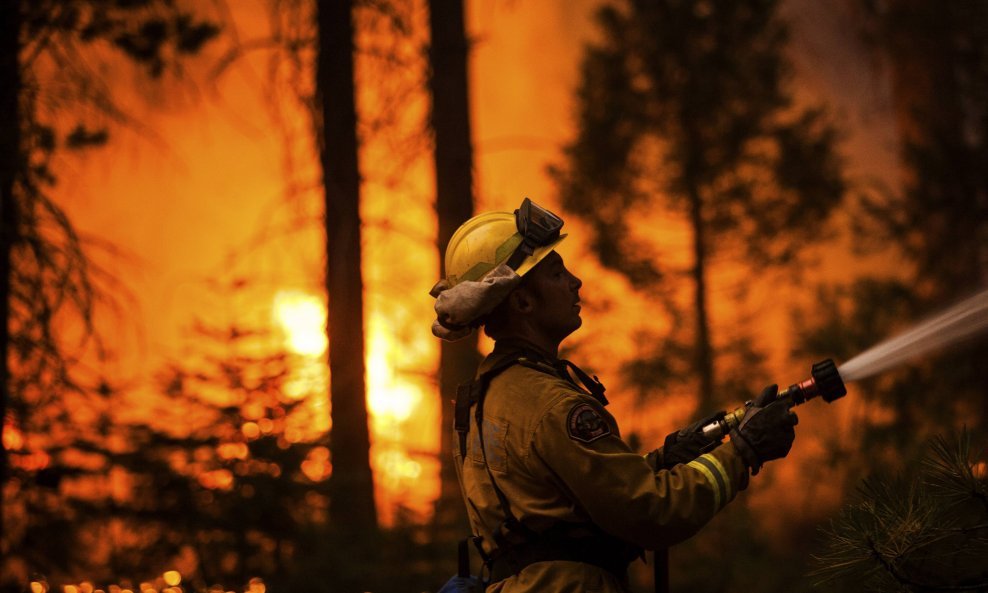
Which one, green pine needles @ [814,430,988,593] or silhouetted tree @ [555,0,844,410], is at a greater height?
silhouetted tree @ [555,0,844,410]

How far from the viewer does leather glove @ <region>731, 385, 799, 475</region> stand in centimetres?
319

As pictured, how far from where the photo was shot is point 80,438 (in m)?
8.55

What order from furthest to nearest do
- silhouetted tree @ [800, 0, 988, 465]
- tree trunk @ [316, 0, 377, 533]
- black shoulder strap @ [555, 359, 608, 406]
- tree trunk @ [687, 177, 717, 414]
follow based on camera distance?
tree trunk @ [687, 177, 717, 414] → silhouetted tree @ [800, 0, 988, 465] → tree trunk @ [316, 0, 377, 533] → black shoulder strap @ [555, 359, 608, 406]

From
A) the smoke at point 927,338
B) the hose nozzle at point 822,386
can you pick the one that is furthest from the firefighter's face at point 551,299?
the smoke at point 927,338

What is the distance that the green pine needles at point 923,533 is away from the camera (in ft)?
10.1

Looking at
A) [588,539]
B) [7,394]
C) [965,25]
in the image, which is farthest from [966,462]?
[965,25]

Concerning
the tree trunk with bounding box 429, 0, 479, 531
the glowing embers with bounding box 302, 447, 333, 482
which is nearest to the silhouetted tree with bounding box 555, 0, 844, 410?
the tree trunk with bounding box 429, 0, 479, 531

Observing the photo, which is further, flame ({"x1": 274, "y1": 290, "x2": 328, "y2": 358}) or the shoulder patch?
flame ({"x1": 274, "y1": 290, "x2": 328, "y2": 358})

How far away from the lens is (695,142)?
21.7 m

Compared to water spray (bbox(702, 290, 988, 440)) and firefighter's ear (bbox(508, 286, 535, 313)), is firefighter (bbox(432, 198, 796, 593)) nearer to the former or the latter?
firefighter's ear (bbox(508, 286, 535, 313))

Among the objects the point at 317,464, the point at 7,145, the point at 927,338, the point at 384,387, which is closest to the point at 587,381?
the point at 927,338

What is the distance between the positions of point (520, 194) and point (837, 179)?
6366 millimetres

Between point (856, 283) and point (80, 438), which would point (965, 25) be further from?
point (80, 438)

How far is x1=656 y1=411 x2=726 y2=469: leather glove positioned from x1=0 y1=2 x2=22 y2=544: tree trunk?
512 centimetres
